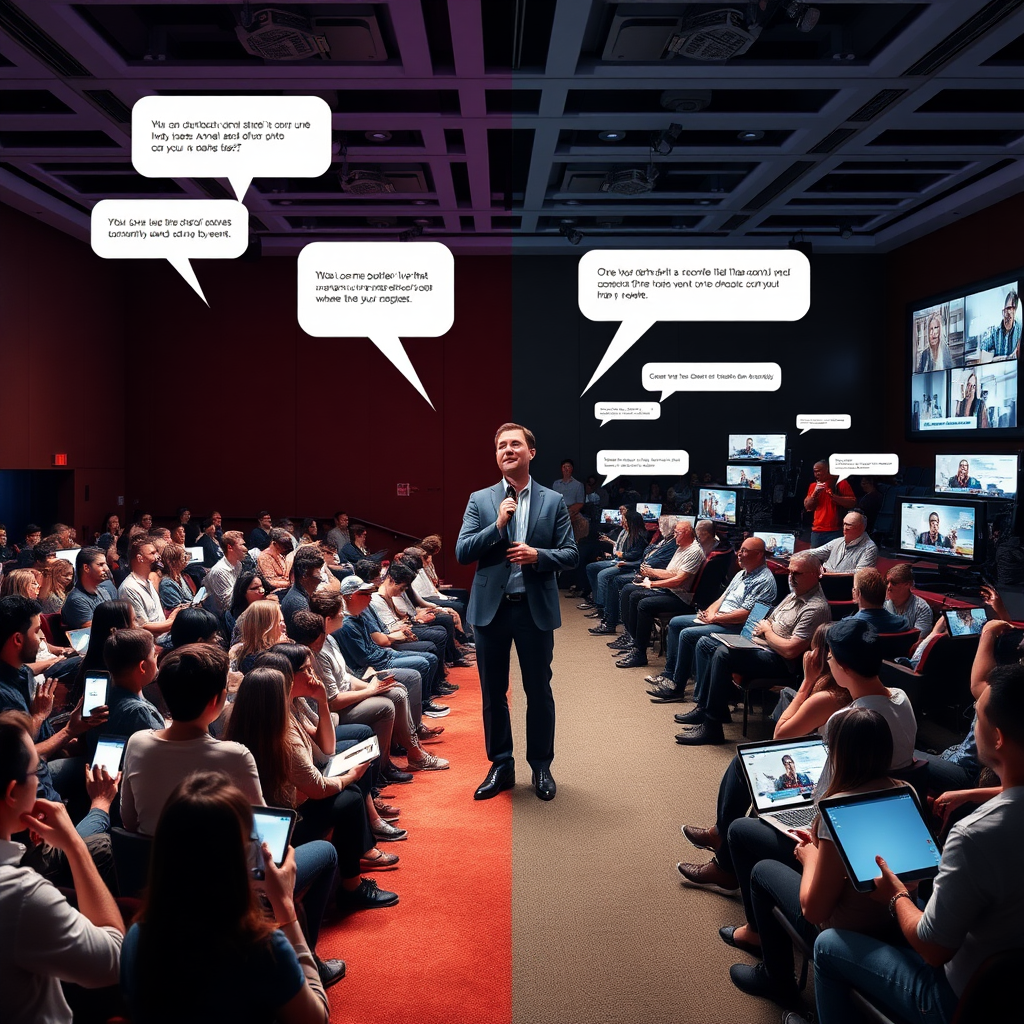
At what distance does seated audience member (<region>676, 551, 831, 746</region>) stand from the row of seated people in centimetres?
166

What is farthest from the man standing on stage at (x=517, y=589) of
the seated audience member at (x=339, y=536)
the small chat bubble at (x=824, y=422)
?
the small chat bubble at (x=824, y=422)

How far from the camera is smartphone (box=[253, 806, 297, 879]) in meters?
1.95

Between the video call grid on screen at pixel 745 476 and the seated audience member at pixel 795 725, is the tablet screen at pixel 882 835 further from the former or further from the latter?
the video call grid on screen at pixel 745 476

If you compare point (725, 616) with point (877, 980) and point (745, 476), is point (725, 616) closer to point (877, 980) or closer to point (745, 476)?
point (877, 980)

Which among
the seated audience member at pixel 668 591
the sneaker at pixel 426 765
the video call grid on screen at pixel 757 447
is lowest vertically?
the sneaker at pixel 426 765

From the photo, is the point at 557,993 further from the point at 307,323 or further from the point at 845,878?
the point at 307,323

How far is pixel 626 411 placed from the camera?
1381 cm

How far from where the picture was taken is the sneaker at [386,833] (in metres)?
3.93

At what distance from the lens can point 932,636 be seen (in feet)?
14.7

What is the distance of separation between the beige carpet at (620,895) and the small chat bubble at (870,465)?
8.22 meters

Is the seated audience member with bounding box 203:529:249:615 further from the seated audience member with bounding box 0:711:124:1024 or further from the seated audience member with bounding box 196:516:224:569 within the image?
the seated audience member with bounding box 0:711:124:1024

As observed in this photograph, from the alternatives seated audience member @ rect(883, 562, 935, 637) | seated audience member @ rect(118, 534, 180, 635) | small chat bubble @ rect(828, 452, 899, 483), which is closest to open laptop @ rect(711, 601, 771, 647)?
seated audience member @ rect(883, 562, 935, 637)

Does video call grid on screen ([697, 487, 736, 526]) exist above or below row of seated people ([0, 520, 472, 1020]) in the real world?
above

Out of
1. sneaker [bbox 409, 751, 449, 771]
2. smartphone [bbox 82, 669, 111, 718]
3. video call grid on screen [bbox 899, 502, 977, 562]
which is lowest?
sneaker [bbox 409, 751, 449, 771]
